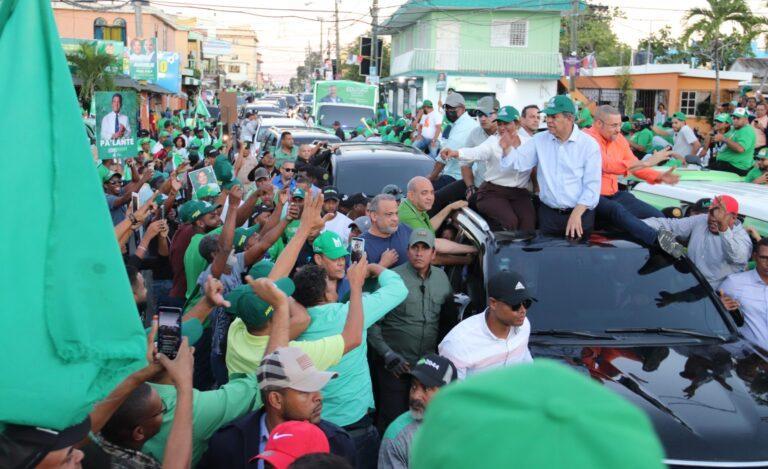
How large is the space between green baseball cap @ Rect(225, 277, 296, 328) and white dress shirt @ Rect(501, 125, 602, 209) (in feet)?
9.17

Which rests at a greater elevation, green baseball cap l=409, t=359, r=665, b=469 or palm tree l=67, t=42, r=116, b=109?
palm tree l=67, t=42, r=116, b=109

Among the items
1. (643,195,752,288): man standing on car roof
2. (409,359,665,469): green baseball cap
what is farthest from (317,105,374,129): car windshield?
(409,359,665,469): green baseball cap

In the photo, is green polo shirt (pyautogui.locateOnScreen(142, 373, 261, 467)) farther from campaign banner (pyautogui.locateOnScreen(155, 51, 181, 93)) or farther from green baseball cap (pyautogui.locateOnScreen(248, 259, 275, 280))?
campaign banner (pyautogui.locateOnScreen(155, 51, 181, 93))

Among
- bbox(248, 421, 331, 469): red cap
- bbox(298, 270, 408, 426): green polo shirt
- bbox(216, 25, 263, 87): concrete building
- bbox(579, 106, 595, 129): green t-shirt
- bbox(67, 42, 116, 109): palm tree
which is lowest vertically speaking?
bbox(298, 270, 408, 426): green polo shirt

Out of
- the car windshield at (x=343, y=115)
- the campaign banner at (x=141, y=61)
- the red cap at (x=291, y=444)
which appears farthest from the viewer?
the campaign banner at (x=141, y=61)

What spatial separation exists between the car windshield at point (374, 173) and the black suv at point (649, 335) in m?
4.50

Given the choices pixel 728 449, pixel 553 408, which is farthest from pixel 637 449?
pixel 728 449

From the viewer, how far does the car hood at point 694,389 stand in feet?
14.3

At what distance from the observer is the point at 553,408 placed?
113 cm

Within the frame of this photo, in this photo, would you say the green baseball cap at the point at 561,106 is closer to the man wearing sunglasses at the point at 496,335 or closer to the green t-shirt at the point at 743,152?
the man wearing sunglasses at the point at 496,335

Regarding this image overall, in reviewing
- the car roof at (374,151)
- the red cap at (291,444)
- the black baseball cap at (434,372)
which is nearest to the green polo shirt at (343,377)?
the black baseball cap at (434,372)

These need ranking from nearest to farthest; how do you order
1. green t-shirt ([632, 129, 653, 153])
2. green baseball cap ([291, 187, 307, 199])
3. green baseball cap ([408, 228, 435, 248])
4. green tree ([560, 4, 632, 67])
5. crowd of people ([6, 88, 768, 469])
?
crowd of people ([6, 88, 768, 469]), green baseball cap ([408, 228, 435, 248]), green baseball cap ([291, 187, 307, 199]), green t-shirt ([632, 129, 653, 153]), green tree ([560, 4, 632, 67])

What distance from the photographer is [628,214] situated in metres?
6.60

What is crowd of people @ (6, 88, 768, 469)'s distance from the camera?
3.35 metres
